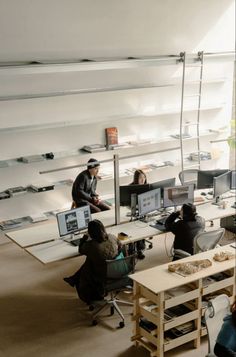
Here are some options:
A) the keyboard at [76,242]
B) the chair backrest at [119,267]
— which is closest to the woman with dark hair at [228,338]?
the chair backrest at [119,267]

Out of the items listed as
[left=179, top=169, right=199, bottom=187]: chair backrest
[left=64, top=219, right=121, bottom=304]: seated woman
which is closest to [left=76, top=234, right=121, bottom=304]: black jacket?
[left=64, top=219, right=121, bottom=304]: seated woman

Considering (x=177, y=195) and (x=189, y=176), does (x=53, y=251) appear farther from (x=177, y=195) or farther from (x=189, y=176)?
(x=189, y=176)

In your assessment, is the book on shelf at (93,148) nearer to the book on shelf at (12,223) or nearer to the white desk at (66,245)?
the book on shelf at (12,223)

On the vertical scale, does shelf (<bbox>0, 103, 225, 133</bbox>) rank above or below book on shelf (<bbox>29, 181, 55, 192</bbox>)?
above

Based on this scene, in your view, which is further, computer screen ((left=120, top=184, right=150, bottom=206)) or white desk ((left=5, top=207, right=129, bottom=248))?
computer screen ((left=120, top=184, right=150, bottom=206))

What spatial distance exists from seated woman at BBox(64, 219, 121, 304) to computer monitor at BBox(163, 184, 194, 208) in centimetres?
139

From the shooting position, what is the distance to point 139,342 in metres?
5.23

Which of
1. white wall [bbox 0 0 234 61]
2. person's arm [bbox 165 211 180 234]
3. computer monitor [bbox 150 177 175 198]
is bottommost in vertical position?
person's arm [bbox 165 211 180 234]

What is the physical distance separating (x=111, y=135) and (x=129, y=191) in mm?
2093

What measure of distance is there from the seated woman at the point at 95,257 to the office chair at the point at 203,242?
717mm

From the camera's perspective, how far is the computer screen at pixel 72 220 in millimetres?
6020

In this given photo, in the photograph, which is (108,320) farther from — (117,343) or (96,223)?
(96,223)

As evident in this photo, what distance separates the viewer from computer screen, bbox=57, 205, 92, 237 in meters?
6.02

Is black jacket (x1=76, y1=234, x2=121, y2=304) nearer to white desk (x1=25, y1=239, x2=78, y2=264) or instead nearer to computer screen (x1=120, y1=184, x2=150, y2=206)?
white desk (x1=25, y1=239, x2=78, y2=264)
